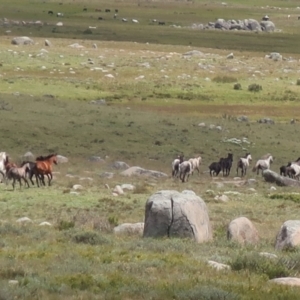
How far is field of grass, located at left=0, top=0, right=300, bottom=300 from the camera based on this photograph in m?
14.4

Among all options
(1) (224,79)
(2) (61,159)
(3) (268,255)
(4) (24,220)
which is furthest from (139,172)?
(1) (224,79)

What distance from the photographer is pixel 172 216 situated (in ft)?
62.2

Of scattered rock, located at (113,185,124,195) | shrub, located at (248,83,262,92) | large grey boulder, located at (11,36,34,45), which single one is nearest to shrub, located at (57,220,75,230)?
scattered rock, located at (113,185,124,195)

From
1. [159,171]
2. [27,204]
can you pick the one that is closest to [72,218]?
[27,204]

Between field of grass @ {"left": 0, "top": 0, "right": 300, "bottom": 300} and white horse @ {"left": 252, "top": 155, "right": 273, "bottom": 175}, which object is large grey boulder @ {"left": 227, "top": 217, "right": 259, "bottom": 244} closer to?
field of grass @ {"left": 0, "top": 0, "right": 300, "bottom": 300}

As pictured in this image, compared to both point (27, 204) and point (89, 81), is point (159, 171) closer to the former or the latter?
point (27, 204)

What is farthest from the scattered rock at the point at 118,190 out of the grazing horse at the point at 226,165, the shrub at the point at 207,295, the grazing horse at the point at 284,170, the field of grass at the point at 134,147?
the shrub at the point at 207,295

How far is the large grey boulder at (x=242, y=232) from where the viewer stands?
19.3m

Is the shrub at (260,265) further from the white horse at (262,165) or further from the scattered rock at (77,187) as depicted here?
the white horse at (262,165)

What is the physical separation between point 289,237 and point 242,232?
5.94ft

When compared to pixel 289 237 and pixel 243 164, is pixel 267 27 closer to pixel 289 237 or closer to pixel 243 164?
pixel 243 164

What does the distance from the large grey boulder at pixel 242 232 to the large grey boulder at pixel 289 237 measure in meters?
1.04

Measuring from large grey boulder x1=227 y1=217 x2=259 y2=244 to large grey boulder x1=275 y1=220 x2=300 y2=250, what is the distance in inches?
41.0

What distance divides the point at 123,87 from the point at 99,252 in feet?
129
